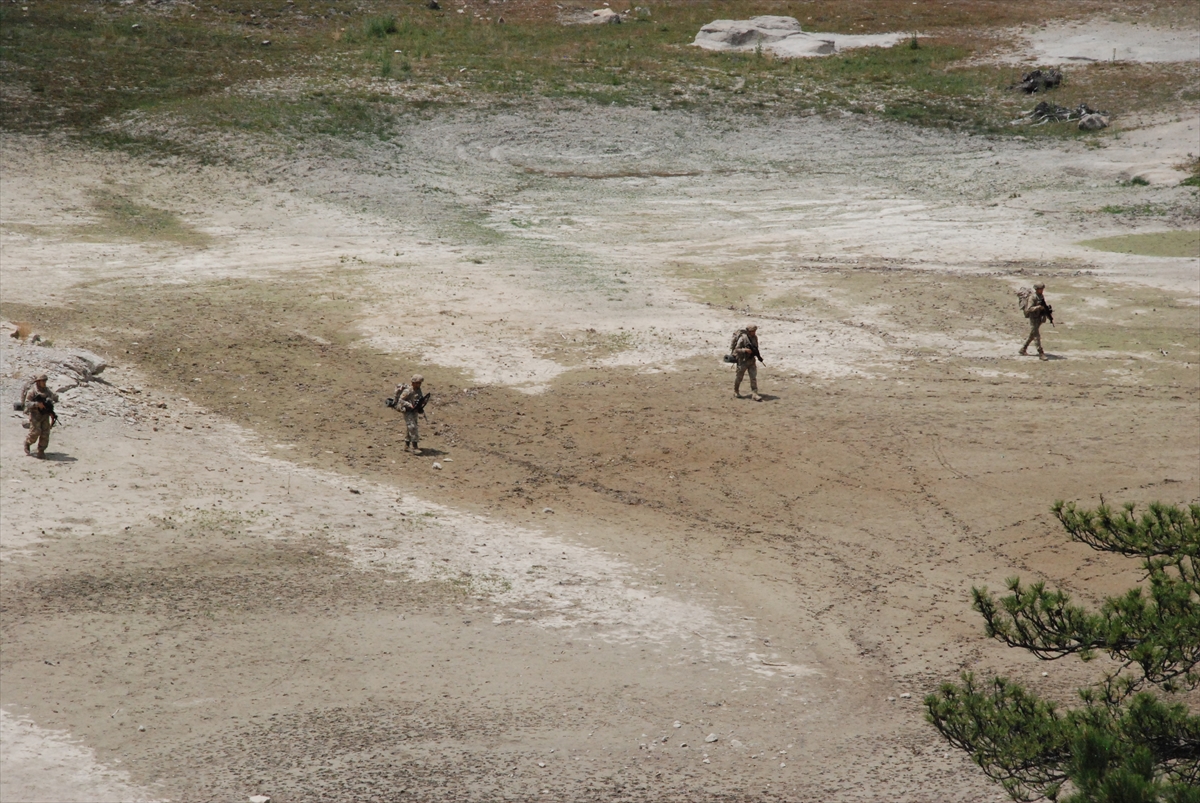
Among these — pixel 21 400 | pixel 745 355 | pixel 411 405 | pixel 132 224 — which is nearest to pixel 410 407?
pixel 411 405

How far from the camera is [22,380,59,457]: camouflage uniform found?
Result: 60.6 ft

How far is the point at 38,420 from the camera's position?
732 inches

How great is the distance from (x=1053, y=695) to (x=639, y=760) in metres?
4.85

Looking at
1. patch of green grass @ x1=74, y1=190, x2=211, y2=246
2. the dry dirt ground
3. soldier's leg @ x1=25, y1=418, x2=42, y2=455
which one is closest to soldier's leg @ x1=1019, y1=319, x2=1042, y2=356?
the dry dirt ground

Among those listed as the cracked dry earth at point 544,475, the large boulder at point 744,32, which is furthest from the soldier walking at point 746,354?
the large boulder at point 744,32

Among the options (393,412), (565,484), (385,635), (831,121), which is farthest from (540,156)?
(385,635)

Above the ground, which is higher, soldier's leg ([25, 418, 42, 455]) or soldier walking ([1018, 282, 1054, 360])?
soldier walking ([1018, 282, 1054, 360])

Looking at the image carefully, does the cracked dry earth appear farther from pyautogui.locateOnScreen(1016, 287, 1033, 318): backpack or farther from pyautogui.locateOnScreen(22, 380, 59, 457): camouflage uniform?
pyautogui.locateOnScreen(1016, 287, 1033, 318): backpack

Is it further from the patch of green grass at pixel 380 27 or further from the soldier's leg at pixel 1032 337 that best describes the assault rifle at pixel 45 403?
the patch of green grass at pixel 380 27

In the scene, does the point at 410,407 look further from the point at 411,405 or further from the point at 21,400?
the point at 21,400

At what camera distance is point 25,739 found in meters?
12.4

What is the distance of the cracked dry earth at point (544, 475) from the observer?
12.8 m

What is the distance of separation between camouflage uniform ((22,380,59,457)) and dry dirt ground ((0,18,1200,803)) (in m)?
0.38

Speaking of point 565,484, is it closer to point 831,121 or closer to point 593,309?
point 593,309
